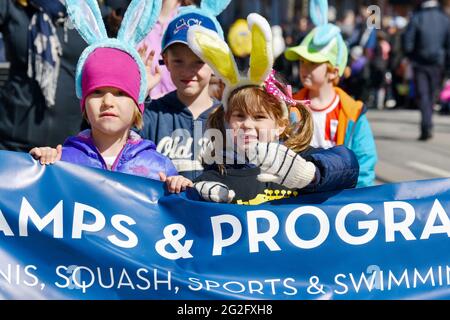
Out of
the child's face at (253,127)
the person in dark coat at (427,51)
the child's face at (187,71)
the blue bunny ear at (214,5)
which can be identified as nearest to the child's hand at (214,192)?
the child's face at (253,127)

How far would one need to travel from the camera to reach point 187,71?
4590 mm

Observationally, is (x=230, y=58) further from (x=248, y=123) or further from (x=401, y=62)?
(x=401, y=62)

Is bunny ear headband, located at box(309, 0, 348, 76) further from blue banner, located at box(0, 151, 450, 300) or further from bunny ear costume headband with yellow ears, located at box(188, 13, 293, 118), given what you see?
blue banner, located at box(0, 151, 450, 300)

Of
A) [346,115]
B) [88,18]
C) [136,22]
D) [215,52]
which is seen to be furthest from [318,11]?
[215,52]

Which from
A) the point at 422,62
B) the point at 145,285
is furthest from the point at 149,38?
the point at 422,62

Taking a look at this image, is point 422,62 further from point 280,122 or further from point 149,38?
point 280,122

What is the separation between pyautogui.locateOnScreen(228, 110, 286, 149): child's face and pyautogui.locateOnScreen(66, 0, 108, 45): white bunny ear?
70cm

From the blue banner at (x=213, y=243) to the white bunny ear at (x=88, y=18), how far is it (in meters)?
0.65

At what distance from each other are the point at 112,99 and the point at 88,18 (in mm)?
404

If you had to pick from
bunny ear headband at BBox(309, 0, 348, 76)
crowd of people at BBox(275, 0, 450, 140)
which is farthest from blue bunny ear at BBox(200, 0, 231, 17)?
crowd of people at BBox(275, 0, 450, 140)

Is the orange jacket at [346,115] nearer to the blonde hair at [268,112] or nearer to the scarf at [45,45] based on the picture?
the blonde hair at [268,112]

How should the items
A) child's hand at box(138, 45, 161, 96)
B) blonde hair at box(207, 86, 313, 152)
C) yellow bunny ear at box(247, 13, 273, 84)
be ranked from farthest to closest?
1. child's hand at box(138, 45, 161, 96)
2. blonde hair at box(207, 86, 313, 152)
3. yellow bunny ear at box(247, 13, 273, 84)

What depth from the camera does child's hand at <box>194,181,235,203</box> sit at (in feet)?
11.5

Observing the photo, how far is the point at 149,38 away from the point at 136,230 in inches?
78.9
